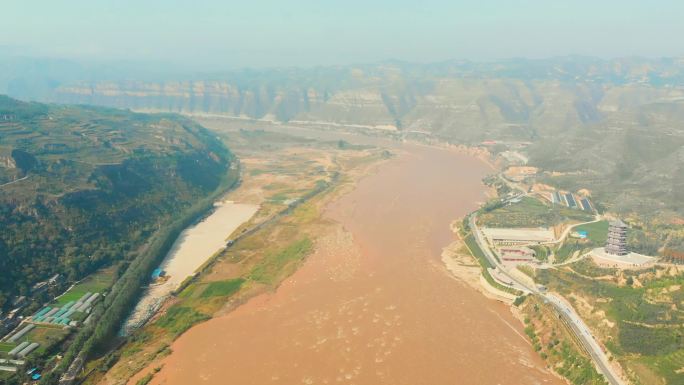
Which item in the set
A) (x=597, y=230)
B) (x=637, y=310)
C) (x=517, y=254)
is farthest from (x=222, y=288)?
(x=597, y=230)

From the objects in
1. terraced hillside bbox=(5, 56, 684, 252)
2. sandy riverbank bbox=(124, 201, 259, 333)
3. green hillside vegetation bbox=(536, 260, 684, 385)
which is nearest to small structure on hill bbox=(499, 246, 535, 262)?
green hillside vegetation bbox=(536, 260, 684, 385)

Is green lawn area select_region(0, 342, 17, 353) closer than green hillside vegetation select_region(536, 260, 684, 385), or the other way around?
green hillside vegetation select_region(536, 260, 684, 385)

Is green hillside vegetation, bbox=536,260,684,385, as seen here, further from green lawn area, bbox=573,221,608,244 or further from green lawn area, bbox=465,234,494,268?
green lawn area, bbox=573,221,608,244

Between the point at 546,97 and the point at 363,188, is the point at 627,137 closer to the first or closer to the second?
the point at 363,188

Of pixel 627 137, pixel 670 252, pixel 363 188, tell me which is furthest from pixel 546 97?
pixel 670 252

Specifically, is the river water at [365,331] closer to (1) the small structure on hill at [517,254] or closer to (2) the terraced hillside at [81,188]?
(1) the small structure on hill at [517,254]

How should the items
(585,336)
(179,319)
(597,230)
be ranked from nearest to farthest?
(585,336) → (179,319) → (597,230)

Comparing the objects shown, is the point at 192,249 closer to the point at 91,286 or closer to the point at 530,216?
the point at 91,286
